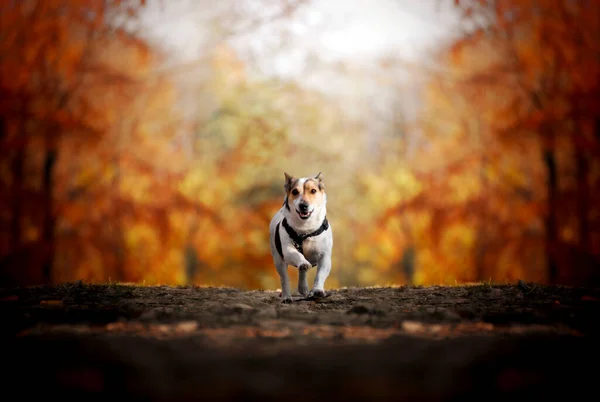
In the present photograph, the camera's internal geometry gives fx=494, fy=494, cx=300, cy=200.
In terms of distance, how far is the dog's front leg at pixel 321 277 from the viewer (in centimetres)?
591

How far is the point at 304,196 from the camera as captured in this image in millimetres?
5953

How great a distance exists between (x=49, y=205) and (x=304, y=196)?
6400 mm

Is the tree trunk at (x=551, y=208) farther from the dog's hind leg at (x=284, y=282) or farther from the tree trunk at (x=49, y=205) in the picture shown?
the tree trunk at (x=49, y=205)

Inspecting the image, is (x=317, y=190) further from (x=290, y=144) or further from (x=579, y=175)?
(x=290, y=144)

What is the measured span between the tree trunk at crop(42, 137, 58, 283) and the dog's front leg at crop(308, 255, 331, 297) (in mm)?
6242

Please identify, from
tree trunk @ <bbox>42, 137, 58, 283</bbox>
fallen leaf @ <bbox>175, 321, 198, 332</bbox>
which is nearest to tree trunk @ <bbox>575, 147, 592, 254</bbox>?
fallen leaf @ <bbox>175, 321, 198, 332</bbox>

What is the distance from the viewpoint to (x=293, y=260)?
5805 millimetres

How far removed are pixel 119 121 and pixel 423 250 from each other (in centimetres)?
808

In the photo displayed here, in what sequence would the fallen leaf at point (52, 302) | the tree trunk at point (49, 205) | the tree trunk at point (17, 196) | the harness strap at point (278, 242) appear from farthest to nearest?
1. the tree trunk at point (49, 205)
2. the tree trunk at point (17, 196)
3. the harness strap at point (278, 242)
4. the fallen leaf at point (52, 302)

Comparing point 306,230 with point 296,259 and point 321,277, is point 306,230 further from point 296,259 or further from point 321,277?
point 321,277

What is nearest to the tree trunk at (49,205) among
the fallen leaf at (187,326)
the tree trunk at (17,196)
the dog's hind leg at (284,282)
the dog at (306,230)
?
the tree trunk at (17,196)

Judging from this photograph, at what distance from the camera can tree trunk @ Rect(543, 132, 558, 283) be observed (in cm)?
933

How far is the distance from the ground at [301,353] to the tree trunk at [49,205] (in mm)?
5642

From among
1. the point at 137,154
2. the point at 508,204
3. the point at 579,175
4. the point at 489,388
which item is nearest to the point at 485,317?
the point at 489,388
